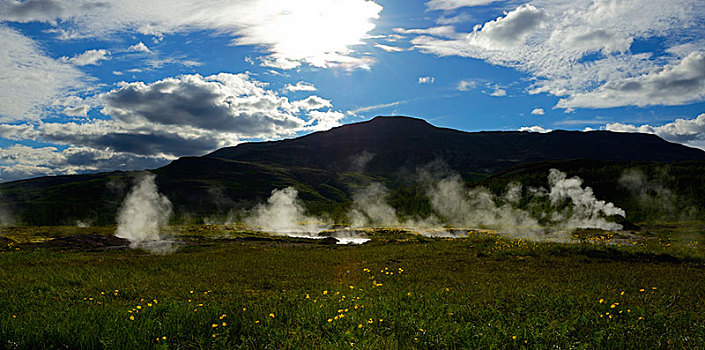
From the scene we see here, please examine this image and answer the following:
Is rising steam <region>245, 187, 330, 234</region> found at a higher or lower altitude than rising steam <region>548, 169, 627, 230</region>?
lower

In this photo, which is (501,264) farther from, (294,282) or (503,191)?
(503,191)

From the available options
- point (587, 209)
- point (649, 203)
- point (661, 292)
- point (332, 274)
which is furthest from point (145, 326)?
point (649, 203)

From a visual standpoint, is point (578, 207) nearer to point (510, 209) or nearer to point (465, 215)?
point (510, 209)

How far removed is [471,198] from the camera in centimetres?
11331

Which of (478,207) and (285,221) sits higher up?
(478,207)

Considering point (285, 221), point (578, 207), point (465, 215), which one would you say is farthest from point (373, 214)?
point (578, 207)

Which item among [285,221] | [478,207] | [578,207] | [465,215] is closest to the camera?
[578,207]

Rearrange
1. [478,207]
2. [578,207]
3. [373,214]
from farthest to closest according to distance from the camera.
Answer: [373,214] < [478,207] < [578,207]

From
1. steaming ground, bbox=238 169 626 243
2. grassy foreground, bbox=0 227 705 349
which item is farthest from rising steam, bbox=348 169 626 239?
grassy foreground, bbox=0 227 705 349

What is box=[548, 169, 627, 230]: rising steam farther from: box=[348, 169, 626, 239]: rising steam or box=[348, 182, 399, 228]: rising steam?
box=[348, 182, 399, 228]: rising steam

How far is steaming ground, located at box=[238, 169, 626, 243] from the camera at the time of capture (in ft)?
241

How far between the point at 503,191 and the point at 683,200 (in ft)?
141

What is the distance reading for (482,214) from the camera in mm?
101062

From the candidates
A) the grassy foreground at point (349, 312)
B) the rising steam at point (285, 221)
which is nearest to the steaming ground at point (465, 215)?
the rising steam at point (285, 221)
